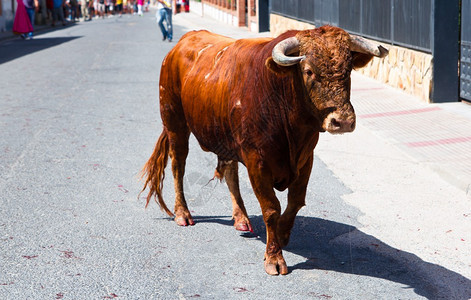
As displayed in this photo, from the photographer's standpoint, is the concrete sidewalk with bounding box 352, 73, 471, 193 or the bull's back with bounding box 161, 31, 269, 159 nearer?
the bull's back with bounding box 161, 31, 269, 159

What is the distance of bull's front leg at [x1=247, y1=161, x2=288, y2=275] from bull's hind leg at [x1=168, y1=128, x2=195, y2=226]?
144cm

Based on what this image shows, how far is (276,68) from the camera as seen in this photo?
482 cm

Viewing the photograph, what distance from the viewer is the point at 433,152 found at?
898 cm

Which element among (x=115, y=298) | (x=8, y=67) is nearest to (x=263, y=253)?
(x=115, y=298)

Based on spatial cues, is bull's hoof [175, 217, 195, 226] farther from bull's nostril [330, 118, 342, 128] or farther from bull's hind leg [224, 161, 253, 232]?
bull's nostril [330, 118, 342, 128]

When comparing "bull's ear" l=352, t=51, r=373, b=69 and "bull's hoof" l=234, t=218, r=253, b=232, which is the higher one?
"bull's ear" l=352, t=51, r=373, b=69

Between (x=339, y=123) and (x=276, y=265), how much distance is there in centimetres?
129

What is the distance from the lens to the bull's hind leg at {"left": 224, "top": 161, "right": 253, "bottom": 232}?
20.9 feet

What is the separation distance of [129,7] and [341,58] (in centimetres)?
7498

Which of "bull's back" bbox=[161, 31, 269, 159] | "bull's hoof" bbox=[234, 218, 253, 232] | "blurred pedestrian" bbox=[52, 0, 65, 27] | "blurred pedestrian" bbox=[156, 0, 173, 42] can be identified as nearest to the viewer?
"bull's back" bbox=[161, 31, 269, 159]

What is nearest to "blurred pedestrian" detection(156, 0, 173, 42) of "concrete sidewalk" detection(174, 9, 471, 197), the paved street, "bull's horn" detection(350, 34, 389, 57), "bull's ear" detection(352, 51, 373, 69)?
"concrete sidewalk" detection(174, 9, 471, 197)

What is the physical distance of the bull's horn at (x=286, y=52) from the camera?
4570 mm

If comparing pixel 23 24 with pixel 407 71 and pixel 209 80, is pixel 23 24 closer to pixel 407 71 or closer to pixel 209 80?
pixel 407 71

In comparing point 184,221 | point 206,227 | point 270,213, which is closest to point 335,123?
point 270,213
